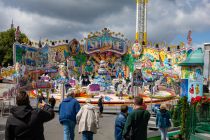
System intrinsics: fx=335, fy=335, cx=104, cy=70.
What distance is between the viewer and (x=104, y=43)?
1623 inches

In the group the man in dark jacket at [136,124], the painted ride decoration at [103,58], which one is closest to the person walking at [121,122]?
the man in dark jacket at [136,124]

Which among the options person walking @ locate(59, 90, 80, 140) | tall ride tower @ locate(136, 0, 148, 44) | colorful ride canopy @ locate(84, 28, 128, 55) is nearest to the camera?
person walking @ locate(59, 90, 80, 140)

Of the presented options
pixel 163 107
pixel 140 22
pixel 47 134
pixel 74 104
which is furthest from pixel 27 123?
pixel 140 22

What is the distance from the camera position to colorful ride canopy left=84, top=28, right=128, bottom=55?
40.9 m

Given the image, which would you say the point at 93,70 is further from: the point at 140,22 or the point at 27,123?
the point at 27,123

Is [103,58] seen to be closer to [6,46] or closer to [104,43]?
[104,43]

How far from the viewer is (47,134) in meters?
11.9

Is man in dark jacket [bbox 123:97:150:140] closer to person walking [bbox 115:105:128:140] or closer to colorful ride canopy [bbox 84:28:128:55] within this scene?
person walking [bbox 115:105:128:140]

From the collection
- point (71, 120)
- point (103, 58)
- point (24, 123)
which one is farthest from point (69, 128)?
point (103, 58)

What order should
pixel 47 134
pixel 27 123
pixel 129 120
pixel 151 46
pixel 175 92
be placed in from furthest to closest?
pixel 151 46 < pixel 175 92 < pixel 47 134 < pixel 129 120 < pixel 27 123

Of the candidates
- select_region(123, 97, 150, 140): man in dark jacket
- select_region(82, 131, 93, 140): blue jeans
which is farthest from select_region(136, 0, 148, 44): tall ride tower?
select_region(123, 97, 150, 140): man in dark jacket

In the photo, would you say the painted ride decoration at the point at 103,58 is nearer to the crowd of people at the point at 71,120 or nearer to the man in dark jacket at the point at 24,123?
the crowd of people at the point at 71,120

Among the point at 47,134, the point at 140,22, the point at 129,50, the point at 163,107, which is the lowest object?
the point at 47,134

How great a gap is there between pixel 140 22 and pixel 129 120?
149ft
